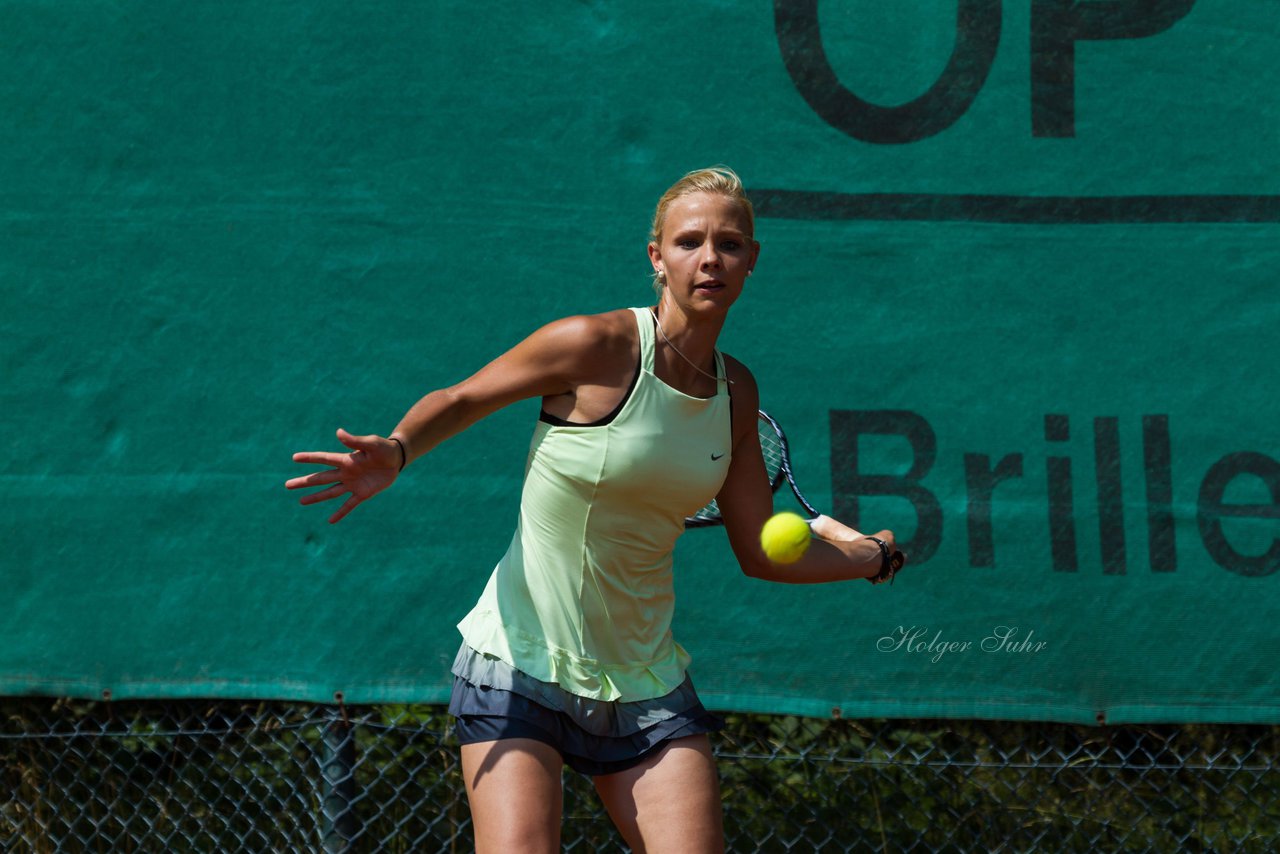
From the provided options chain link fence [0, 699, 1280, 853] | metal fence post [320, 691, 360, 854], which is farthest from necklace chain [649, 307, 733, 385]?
metal fence post [320, 691, 360, 854]

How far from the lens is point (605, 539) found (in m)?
2.43

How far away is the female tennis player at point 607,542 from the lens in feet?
7.70

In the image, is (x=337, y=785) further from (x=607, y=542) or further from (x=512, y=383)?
(x=512, y=383)

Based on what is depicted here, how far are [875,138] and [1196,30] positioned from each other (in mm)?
871

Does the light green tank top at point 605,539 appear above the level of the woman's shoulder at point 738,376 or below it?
below

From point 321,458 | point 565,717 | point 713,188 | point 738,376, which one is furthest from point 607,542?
point 713,188

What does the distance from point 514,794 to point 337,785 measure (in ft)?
4.40

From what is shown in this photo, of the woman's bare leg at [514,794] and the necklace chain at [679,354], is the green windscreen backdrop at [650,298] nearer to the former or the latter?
the necklace chain at [679,354]

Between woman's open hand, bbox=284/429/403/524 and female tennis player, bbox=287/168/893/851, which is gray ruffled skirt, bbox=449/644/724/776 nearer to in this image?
female tennis player, bbox=287/168/893/851

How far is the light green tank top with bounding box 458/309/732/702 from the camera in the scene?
2387mm

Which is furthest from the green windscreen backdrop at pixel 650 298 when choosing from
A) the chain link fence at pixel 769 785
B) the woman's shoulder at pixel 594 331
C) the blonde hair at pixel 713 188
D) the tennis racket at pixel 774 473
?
Result: the woman's shoulder at pixel 594 331

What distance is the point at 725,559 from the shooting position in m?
3.53

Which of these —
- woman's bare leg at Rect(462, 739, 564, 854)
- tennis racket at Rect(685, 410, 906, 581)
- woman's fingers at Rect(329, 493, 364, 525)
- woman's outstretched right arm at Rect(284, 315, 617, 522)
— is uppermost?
woman's outstretched right arm at Rect(284, 315, 617, 522)

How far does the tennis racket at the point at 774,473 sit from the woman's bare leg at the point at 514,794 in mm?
563
